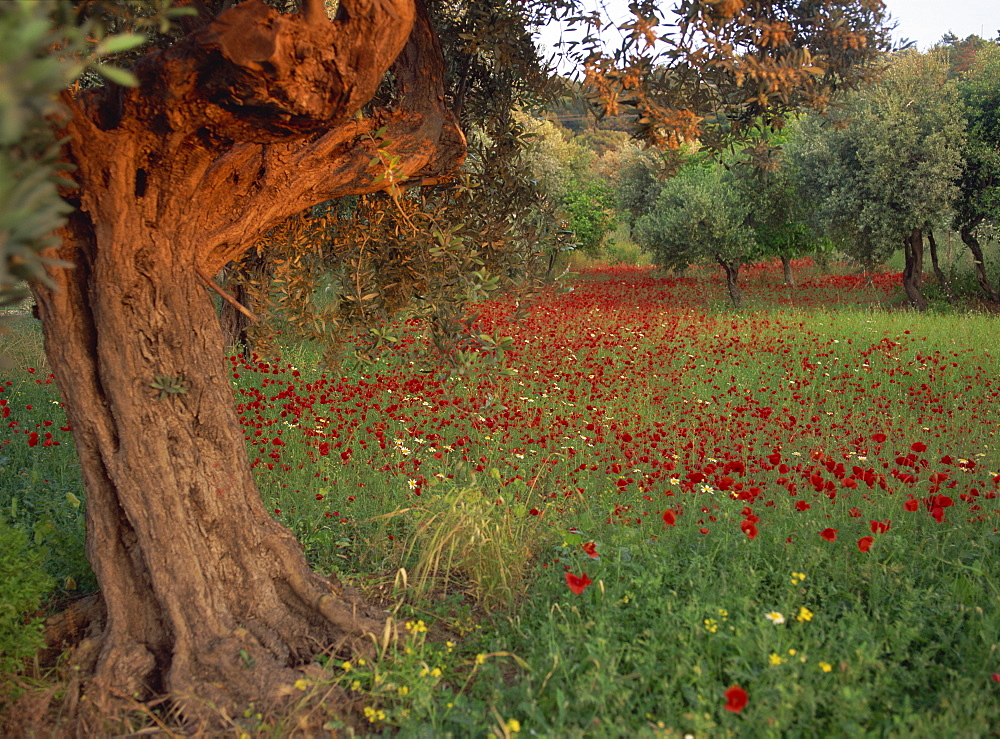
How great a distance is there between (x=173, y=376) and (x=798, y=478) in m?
4.95

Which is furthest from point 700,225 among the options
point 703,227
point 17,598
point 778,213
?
point 17,598

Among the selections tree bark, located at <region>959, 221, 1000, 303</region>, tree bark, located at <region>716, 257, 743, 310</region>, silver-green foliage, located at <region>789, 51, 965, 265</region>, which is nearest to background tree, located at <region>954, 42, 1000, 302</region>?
tree bark, located at <region>959, 221, 1000, 303</region>

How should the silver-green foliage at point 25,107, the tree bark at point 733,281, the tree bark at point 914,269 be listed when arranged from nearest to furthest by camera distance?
1. the silver-green foliage at point 25,107
2. the tree bark at point 914,269
3. the tree bark at point 733,281

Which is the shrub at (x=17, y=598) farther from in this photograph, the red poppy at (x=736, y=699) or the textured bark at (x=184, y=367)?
the red poppy at (x=736, y=699)

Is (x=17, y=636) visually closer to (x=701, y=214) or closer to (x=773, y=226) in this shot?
(x=701, y=214)

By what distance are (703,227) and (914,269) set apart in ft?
16.4

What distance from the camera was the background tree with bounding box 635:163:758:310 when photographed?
62.6ft

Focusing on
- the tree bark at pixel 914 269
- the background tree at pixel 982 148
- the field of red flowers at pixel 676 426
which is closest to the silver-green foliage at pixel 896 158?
the background tree at pixel 982 148

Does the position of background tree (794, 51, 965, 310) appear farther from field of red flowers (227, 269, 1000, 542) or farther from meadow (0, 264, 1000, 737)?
meadow (0, 264, 1000, 737)

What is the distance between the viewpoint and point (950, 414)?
8516 mm

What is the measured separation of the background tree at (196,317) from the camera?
310cm

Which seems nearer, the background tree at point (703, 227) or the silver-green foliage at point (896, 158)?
the silver-green foliage at point (896, 158)

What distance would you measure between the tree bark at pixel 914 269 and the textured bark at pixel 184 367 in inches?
638

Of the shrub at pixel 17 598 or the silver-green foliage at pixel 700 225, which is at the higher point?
the silver-green foliage at pixel 700 225
